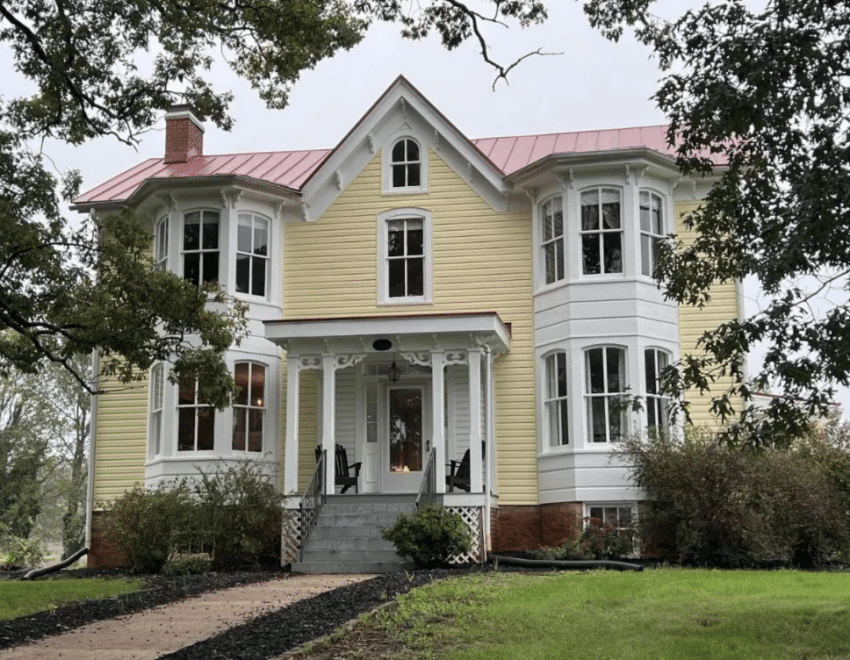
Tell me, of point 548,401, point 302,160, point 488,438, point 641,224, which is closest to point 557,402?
point 548,401

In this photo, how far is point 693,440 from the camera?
58.3 feet

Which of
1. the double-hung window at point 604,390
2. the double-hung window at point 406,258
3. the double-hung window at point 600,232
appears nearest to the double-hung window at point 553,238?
the double-hung window at point 600,232

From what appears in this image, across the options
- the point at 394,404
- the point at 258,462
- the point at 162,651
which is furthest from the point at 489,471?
the point at 162,651

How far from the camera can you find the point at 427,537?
16375 mm

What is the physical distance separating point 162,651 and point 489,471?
1084cm

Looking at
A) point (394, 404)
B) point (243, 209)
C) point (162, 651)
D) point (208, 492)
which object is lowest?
point (162, 651)

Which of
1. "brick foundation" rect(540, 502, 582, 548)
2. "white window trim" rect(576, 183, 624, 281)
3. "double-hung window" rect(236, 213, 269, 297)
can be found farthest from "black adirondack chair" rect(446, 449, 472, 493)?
"double-hung window" rect(236, 213, 269, 297)

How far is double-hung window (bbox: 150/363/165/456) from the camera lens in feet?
68.9

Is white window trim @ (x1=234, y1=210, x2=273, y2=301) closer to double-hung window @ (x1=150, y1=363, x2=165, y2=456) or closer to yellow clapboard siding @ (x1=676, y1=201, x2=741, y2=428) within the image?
double-hung window @ (x1=150, y1=363, x2=165, y2=456)

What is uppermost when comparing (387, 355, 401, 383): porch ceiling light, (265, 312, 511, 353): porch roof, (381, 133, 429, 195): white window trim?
(381, 133, 429, 195): white window trim

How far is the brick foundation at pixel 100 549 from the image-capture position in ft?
69.2

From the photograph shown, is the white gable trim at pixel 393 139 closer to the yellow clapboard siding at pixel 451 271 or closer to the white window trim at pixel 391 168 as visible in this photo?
the white window trim at pixel 391 168

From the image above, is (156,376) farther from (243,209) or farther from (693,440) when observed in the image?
(693,440)

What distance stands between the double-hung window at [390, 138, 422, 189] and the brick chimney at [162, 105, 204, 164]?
5.26 metres
